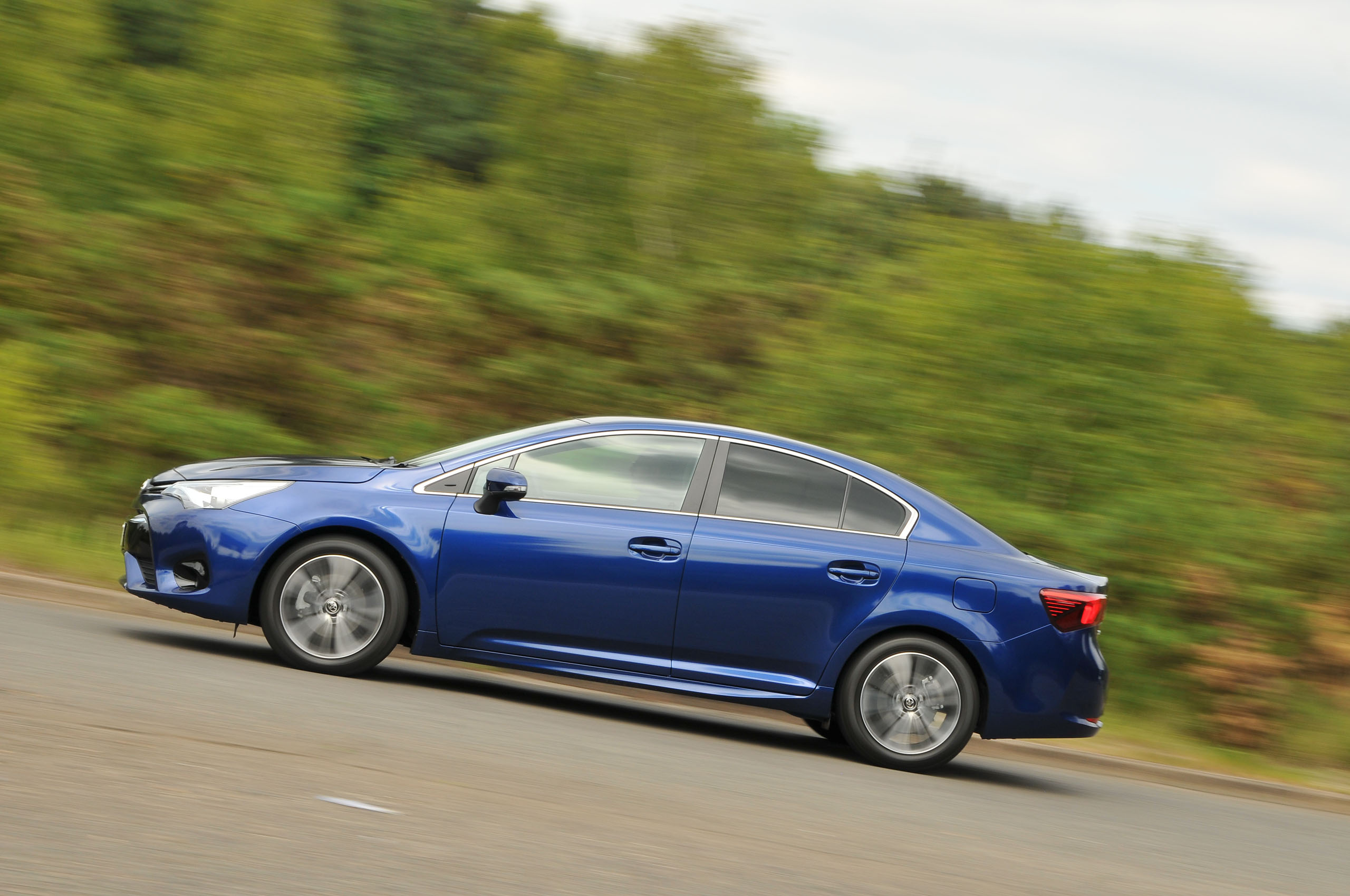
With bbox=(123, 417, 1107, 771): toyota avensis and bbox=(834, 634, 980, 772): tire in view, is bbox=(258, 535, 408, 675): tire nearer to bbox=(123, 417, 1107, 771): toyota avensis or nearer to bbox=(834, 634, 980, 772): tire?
bbox=(123, 417, 1107, 771): toyota avensis

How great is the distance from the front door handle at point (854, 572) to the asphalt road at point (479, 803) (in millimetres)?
1027

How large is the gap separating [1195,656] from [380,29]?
27.1 meters

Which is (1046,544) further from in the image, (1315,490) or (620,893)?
(620,893)

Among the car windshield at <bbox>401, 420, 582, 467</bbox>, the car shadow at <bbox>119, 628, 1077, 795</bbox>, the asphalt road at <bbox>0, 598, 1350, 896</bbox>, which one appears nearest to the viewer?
the asphalt road at <bbox>0, 598, 1350, 896</bbox>

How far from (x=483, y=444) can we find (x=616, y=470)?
31.5 inches

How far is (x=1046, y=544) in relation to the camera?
482 inches

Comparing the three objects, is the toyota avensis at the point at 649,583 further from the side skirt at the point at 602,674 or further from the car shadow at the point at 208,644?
the car shadow at the point at 208,644

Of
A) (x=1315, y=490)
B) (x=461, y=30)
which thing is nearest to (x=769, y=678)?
(x=1315, y=490)

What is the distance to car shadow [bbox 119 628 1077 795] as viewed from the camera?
7.72m

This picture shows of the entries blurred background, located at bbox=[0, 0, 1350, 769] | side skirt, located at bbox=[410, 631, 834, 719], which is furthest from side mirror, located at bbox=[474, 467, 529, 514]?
blurred background, located at bbox=[0, 0, 1350, 769]

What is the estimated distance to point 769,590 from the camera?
23.9 ft

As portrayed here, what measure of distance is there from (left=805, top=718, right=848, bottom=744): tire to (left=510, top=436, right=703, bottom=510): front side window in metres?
1.71

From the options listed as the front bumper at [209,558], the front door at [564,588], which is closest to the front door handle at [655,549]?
the front door at [564,588]

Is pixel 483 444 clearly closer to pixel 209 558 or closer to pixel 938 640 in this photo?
pixel 209 558
